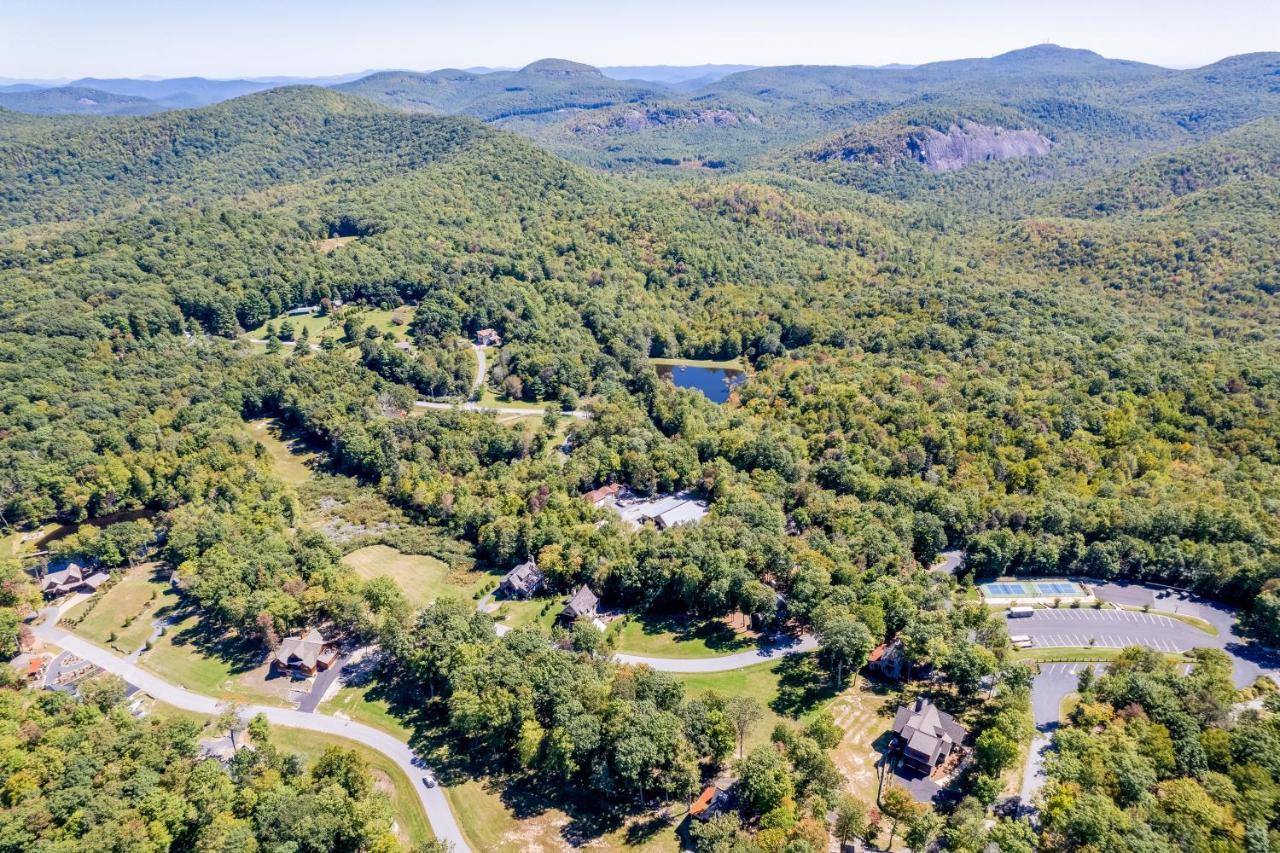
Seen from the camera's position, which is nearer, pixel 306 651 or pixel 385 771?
pixel 385 771

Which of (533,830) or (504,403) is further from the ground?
(504,403)

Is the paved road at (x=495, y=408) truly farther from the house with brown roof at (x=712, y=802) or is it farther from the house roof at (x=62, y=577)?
the house with brown roof at (x=712, y=802)

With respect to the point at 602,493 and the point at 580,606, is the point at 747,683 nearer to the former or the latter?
the point at 580,606

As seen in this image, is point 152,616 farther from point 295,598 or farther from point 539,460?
point 539,460

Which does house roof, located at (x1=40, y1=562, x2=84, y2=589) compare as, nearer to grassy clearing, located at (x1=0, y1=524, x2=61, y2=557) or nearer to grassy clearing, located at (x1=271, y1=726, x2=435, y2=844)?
grassy clearing, located at (x1=0, y1=524, x2=61, y2=557)

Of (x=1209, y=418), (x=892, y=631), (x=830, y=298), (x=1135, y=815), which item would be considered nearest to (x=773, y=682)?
(x=892, y=631)

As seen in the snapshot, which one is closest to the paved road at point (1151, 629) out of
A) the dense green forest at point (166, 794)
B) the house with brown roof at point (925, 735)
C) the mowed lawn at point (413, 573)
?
the house with brown roof at point (925, 735)

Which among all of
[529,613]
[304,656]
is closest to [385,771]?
[304,656]
